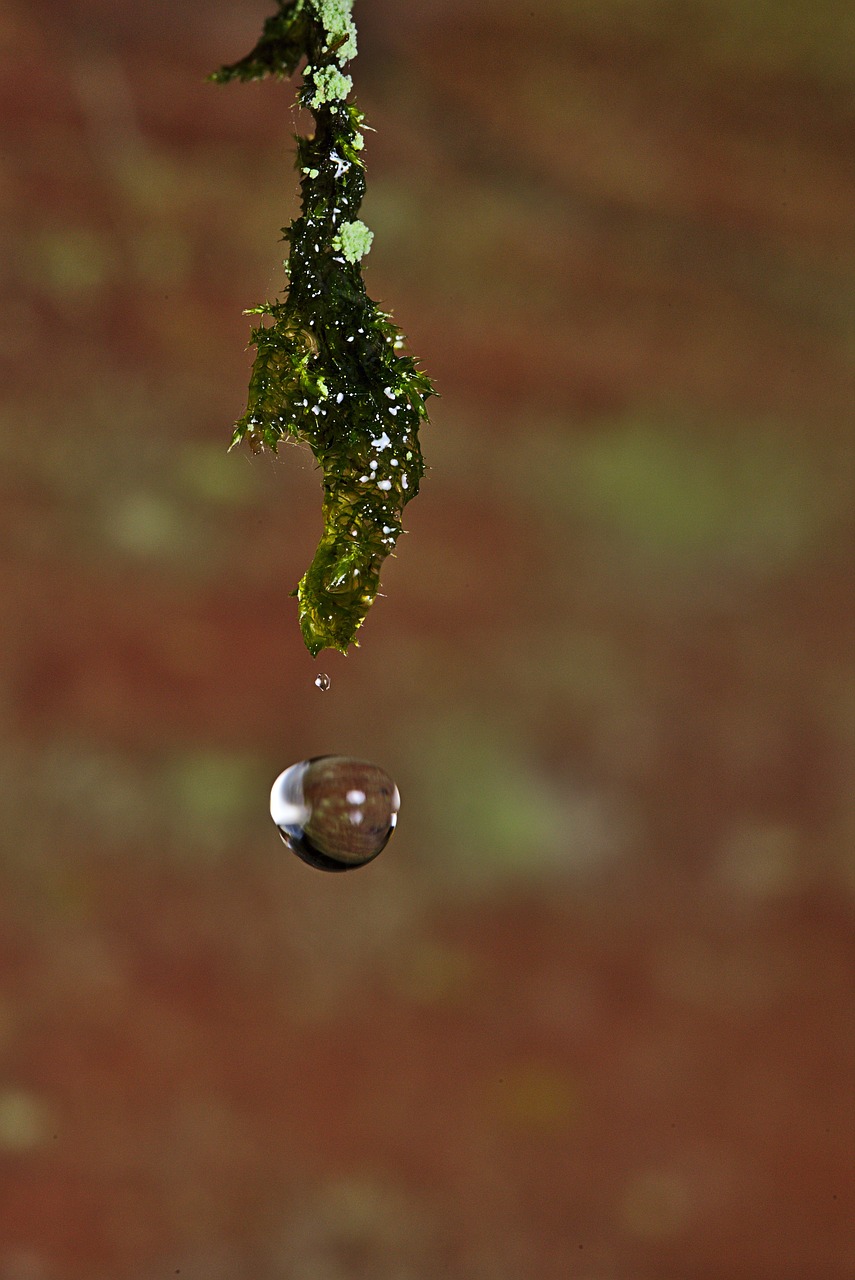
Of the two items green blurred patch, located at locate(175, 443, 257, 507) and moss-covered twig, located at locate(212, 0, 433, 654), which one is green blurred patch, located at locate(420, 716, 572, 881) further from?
moss-covered twig, located at locate(212, 0, 433, 654)

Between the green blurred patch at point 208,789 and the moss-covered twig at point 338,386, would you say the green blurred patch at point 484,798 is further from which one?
the moss-covered twig at point 338,386

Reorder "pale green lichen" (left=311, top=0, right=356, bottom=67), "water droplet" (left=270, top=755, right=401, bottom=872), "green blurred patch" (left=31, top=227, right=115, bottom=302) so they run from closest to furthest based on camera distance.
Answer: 1. "pale green lichen" (left=311, top=0, right=356, bottom=67)
2. "water droplet" (left=270, top=755, right=401, bottom=872)
3. "green blurred patch" (left=31, top=227, right=115, bottom=302)

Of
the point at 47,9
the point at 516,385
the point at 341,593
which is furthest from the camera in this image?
the point at 516,385

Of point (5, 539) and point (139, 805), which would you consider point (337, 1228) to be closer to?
point (139, 805)

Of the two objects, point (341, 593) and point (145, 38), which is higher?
point (145, 38)

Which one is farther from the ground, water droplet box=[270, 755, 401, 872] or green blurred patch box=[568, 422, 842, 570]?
green blurred patch box=[568, 422, 842, 570]

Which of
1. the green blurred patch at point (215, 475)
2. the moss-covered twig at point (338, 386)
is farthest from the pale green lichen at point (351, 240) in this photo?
the green blurred patch at point (215, 475)

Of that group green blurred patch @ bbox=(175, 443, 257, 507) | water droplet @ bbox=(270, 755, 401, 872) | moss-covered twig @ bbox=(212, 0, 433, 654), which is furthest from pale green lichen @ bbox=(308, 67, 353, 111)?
green blurred patch @ bbox=(175, 443, 257, 507)

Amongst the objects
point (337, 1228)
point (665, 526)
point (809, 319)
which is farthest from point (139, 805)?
point (809, 319)

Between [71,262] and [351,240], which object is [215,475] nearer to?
[71,262]
